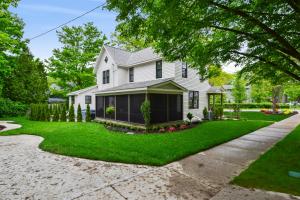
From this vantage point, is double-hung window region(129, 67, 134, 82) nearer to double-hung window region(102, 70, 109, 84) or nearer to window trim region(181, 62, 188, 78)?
double-hung window region(102, 70, 109, 84)

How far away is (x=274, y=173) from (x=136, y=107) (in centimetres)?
931

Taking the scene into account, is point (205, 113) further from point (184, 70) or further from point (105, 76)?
point (105, 76)

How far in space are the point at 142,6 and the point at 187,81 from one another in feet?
37.8

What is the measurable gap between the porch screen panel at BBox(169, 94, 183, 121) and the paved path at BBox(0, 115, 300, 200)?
721cm

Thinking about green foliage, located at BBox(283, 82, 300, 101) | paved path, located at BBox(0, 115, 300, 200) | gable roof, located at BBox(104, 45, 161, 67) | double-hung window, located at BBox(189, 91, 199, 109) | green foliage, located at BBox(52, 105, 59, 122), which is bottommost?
paved path, located at BBox(0, 115, 300, 200)

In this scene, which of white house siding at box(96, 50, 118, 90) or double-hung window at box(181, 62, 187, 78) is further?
white house siding at box(96, 50, 118, 90)

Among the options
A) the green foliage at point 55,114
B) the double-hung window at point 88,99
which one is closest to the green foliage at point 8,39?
the green foliage at point 55,114

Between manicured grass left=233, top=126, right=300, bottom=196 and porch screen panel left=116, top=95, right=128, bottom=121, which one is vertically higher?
porch screen panel left=116, top=95, right=128, bottom=121

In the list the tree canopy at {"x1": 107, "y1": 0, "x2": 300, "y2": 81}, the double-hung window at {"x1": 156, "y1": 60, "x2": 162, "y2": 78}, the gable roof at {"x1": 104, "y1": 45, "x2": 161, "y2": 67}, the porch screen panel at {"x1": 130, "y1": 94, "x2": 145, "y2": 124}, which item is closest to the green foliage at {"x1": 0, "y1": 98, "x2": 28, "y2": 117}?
the gable roof at {"x1": 104, "y1": 45, "x2": 161, "y2": 67}

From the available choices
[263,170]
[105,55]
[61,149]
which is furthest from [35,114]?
[263,170]

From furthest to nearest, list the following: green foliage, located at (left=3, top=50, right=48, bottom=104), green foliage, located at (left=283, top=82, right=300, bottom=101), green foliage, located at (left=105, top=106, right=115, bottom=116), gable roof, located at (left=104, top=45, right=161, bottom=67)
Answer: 1. green foliage, located at (left=3, top=50, right=48, bottom=104)
2. green foliage, located at (left=283, top=82, right=300, bottom=101)
3. gable roof, located at (left=104, top=45, right=161, bottom=67)
4. green foliage, located at (left=105, top=106, right=115, bottom=116)

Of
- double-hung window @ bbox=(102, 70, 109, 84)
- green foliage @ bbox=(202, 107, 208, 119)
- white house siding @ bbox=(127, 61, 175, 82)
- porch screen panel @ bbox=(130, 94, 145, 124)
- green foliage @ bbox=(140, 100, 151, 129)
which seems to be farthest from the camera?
double-hung window @ bbox=(102, 70, 109, 84)

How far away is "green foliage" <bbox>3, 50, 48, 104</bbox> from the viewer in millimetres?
23031

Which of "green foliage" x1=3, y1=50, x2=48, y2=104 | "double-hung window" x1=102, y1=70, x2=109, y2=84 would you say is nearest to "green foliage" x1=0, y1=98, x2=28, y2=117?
"green foliage" x1=3, y1=50, x2=48, y2=104
